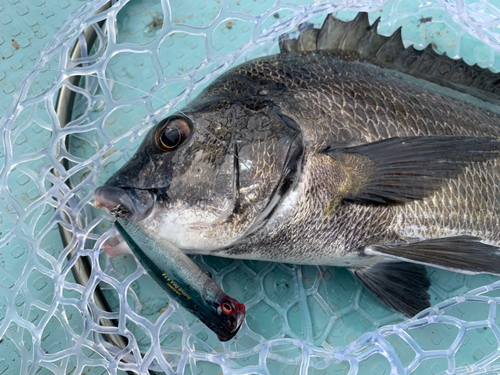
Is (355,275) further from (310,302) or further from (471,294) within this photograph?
(471,294)

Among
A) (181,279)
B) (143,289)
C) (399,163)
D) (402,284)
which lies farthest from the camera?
(143,289)

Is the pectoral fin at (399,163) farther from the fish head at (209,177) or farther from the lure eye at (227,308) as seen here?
the lure eye at (227,308)

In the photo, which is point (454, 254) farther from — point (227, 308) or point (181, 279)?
point (181, 279)

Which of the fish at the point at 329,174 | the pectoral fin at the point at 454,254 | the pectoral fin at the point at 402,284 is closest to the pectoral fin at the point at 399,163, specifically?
the fish at the point at 329,174

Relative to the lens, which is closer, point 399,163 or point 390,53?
point 399,163

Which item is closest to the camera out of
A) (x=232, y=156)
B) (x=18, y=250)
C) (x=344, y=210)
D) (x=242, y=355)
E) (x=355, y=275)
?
(x=232, y=156)

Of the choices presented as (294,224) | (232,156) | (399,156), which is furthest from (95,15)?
(399,156)

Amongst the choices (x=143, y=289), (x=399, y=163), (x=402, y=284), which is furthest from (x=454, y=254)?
(x=143, y=289)
